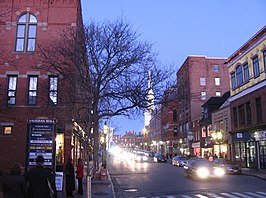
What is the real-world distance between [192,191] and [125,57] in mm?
8150

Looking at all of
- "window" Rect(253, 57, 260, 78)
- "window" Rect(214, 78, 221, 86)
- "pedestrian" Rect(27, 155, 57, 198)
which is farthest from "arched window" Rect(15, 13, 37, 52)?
"window" Rect(214, 78, 221, 86)

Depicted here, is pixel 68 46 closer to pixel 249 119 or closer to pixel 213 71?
pixel 249 119

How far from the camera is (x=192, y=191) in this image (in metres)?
16.5

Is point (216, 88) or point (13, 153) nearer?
point (13, 153)

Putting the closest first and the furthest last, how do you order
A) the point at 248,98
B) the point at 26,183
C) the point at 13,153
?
the point at 26,183, the point at 13,153, the point at 248,98

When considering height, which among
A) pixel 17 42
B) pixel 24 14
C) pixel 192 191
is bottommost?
pixel 192 191

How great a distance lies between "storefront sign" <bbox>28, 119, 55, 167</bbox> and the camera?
13.3 m

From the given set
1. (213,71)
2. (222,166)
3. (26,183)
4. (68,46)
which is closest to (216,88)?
(213,71)

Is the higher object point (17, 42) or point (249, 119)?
point (17, 42)

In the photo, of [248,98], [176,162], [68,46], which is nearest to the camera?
[68,46]

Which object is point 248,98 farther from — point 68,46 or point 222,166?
point 68,46

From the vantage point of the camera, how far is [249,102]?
112ft

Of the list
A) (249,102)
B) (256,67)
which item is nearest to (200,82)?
(249,102)

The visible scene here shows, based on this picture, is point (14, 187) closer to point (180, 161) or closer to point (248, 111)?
point (248, 111)
